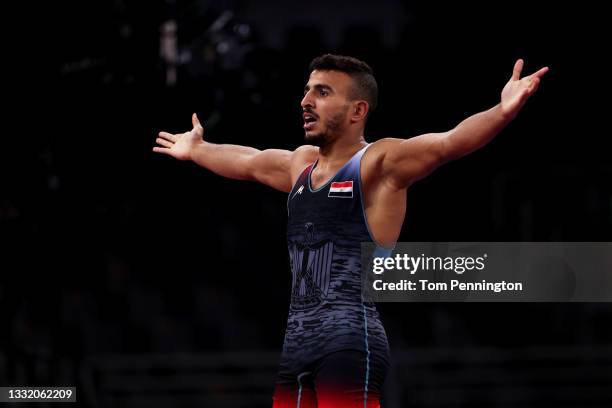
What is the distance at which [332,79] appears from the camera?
13.3 ft

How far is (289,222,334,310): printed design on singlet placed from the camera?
150 inches

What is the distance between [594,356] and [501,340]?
1079mm

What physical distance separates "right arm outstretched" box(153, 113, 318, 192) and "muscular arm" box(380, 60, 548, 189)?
2.05ft

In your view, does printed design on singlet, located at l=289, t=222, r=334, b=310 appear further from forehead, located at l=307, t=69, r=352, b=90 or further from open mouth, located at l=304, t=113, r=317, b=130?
forehead, located at l=307, t=69, r=352, b=90

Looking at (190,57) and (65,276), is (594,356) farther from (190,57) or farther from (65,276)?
(65,276)

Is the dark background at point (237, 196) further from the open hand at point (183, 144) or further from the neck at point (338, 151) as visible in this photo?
the neck at point (338, 151)

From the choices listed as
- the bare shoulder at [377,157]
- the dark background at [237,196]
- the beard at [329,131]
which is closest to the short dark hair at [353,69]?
the beard at [329,131]

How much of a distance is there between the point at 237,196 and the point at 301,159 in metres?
7.22

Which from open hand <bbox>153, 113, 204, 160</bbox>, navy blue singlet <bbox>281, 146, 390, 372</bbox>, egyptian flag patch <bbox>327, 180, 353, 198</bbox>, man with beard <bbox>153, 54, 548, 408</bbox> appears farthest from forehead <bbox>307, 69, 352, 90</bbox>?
open hand <bbox>153, 113, 204, 160</bbox>

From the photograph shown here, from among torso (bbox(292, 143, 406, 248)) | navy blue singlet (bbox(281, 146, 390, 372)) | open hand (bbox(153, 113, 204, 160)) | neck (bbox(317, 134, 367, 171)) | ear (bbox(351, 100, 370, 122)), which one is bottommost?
navy blue singlet (bbox(281, 146, 390, 372))

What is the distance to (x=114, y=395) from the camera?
9.70 m

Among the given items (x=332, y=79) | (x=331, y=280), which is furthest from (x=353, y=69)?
(x=331, y=280)

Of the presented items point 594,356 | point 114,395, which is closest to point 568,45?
point 594,356

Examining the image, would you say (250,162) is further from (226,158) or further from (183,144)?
(183,144)
